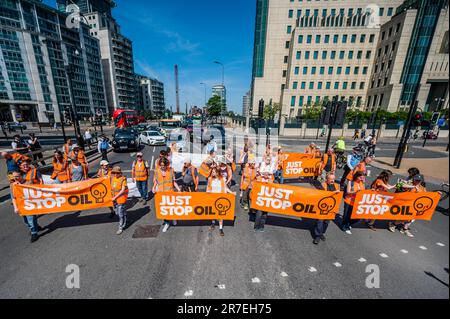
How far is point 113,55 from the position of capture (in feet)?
263

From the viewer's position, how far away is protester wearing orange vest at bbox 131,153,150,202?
21.3 ft

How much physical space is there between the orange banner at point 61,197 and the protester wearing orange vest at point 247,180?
4046 millimetres

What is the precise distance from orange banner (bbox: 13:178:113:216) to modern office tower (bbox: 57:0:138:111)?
3578 inches

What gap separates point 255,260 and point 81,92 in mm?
84664

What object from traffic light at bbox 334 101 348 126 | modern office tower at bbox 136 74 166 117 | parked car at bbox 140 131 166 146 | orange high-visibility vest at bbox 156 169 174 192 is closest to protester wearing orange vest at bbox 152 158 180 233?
orange high-visibility vest at bbox 156 169 174 192

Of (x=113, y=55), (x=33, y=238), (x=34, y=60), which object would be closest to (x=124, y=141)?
(x=33, y=238)

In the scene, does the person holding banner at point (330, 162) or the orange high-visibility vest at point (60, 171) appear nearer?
the orange high-visibility vest at point (60, 171)

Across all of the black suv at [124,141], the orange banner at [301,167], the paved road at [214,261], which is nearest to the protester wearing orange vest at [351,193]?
the paved road at [214,261]

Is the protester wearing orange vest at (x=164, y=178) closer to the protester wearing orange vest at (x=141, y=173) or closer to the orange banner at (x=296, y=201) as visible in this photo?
the protester wearing orange vest at (x=141, y=173)

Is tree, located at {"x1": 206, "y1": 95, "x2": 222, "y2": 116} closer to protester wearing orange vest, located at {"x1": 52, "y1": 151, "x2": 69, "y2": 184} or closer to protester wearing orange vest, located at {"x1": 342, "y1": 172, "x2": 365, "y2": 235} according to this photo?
protester wearing orange vest, located at {"x1": 52, "y1": 151, "x2": 69, "y2": 184}

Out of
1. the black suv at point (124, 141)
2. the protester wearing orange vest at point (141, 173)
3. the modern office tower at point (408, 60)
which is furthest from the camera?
the modern office tower at point (408, 60)

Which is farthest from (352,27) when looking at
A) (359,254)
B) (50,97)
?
(50,97)

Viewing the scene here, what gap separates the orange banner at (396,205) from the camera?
16.4 ft

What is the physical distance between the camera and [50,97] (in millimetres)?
56312
